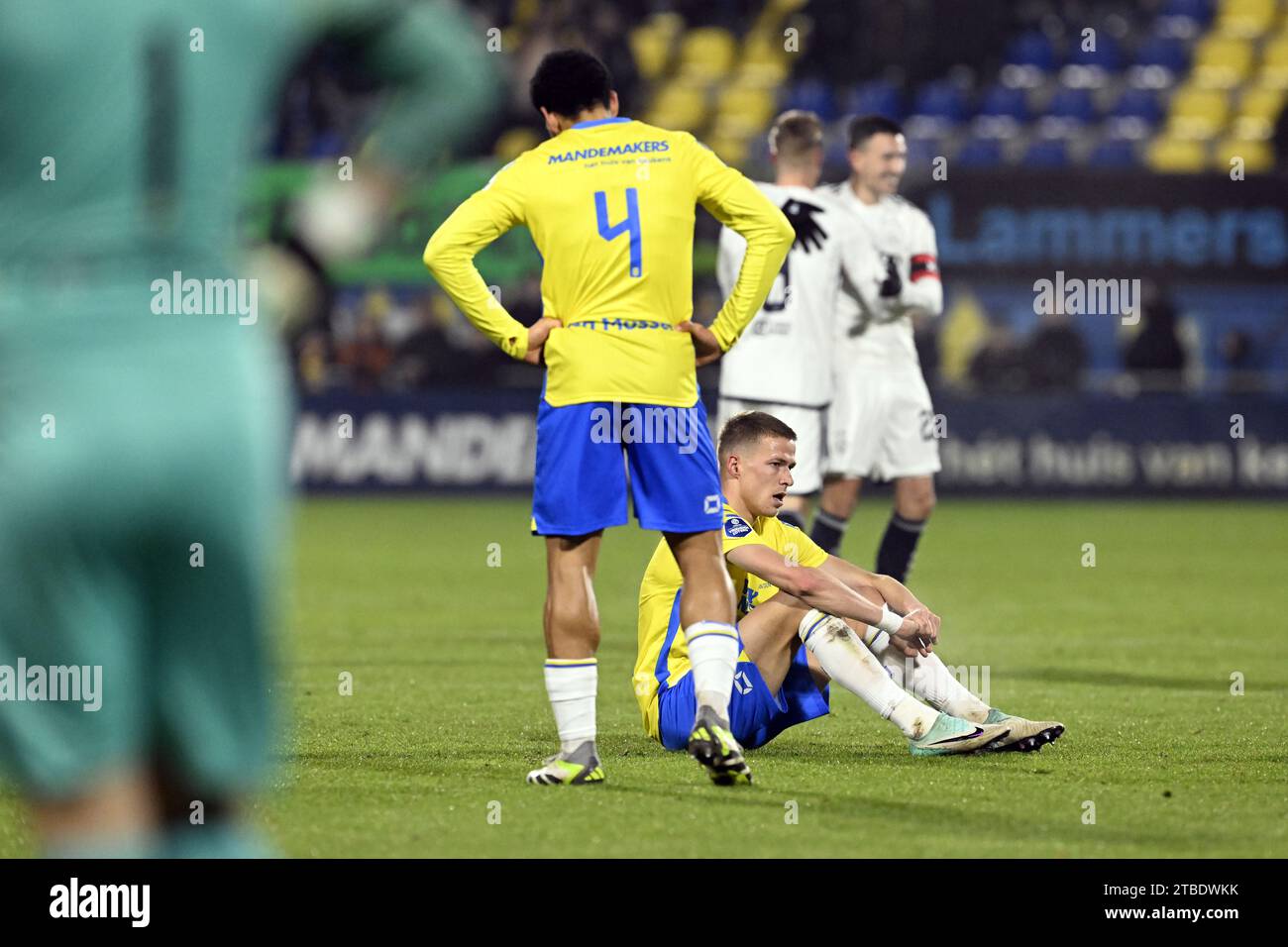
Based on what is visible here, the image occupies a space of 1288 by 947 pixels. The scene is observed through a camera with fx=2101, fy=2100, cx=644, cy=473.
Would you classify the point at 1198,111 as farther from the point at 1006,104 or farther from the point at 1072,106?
the point at 1006,104

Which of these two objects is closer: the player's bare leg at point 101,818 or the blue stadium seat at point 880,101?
the player's bare leg at point 101,818

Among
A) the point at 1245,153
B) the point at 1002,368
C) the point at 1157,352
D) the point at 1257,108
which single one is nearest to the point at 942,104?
the point at 1245,153

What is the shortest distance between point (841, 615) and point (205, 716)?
419cm

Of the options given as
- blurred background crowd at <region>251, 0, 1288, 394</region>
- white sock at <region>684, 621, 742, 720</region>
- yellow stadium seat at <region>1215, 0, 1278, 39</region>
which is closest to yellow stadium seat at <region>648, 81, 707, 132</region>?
blurred background crowd at <region>251, 0, 1288, 394</region>

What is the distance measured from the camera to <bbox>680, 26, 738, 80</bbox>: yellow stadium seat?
25.6 metres

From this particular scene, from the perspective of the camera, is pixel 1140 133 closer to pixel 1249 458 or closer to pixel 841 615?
pixel 1249 458

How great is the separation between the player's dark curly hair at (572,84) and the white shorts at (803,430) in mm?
3334

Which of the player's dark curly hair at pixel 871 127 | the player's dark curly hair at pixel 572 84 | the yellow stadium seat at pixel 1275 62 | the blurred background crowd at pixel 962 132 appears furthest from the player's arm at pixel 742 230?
the yellow stadium seat at pixel 1275 62

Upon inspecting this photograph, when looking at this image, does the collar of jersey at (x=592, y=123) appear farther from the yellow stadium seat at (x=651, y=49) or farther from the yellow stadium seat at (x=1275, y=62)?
the yellow stadium seat at (x=1275, y=62)

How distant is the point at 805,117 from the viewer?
360 inches

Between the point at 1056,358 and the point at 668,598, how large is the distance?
14048mm

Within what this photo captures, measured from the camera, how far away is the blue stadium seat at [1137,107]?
79.7ft

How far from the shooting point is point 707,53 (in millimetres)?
25734
